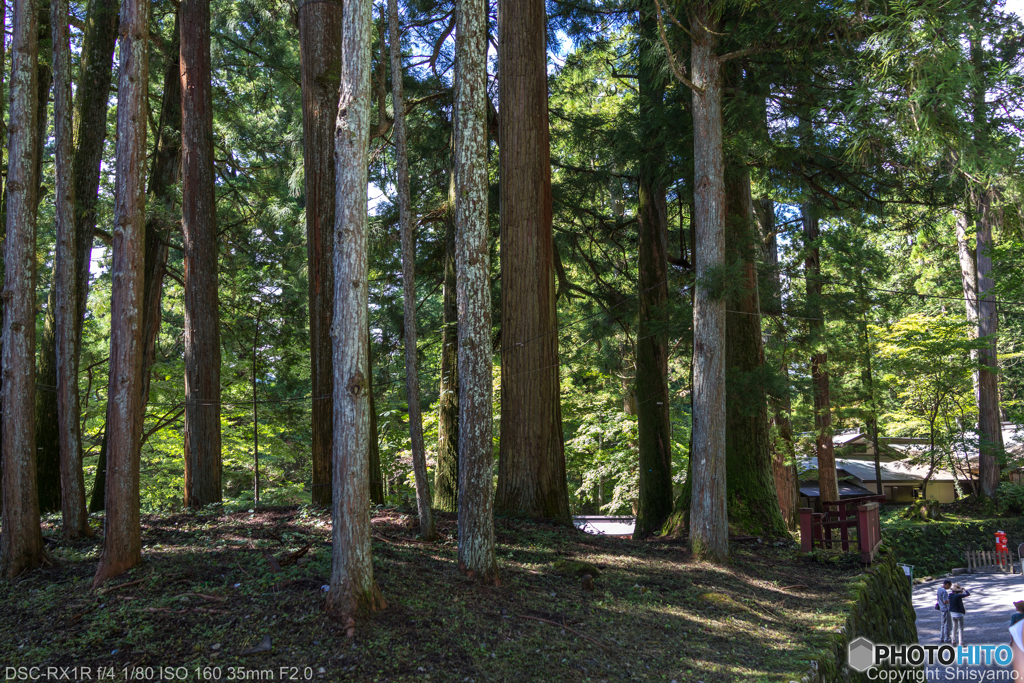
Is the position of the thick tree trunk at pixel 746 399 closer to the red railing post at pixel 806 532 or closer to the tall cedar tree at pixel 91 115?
the red railing post at pixel 806 532

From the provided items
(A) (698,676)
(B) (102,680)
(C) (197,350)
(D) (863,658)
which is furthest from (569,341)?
(B) (102,680)

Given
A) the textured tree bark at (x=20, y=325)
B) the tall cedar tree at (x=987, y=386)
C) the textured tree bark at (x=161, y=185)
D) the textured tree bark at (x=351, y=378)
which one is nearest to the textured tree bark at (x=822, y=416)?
the tall cedar tree at (x=987, y=386)

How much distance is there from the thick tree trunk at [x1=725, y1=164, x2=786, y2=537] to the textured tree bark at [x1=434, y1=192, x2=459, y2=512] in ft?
13.2

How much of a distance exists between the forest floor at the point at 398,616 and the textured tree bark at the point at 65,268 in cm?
89

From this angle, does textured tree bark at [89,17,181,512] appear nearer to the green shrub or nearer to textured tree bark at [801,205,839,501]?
textured tree bark at [801,205,839,501]

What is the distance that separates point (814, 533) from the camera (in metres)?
8.91

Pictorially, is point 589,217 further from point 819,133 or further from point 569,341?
point 819,133

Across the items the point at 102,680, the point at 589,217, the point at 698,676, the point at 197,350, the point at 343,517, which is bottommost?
the point at 698,676

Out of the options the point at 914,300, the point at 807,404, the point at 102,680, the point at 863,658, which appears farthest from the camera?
the point at 914,300

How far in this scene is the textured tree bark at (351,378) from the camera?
13.5ft

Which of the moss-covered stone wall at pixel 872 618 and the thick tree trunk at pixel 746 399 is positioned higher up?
the thick tree trunk at pixel 746 399

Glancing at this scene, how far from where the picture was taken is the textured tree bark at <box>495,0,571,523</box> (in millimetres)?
8016

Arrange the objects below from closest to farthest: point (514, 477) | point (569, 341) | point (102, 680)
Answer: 1. point (102, 680)
2. point (514, 477)
3. point (569, 341)

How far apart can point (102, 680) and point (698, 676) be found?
3481mm
